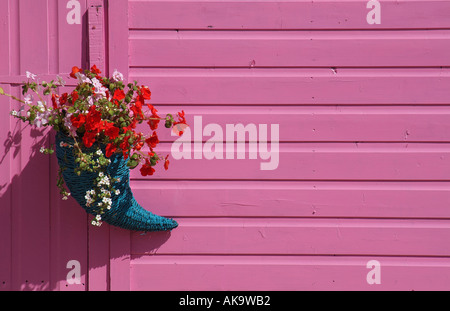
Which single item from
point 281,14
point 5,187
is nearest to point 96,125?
point 5,187

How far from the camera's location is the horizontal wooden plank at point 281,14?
79.6 inches

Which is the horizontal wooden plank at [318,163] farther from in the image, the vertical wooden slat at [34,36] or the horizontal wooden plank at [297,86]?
the vertical wooden slat at [34,36]

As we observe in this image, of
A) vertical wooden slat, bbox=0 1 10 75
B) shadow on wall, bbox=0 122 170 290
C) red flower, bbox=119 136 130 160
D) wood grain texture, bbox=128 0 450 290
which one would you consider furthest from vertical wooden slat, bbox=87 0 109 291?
red flower, bbox=119 136 130 160

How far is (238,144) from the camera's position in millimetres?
2055

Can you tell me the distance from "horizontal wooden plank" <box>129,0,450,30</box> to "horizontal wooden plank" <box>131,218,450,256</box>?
97 centimetres

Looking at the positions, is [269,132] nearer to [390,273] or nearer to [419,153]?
[419,153]

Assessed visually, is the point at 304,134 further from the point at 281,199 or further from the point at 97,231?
the point at 97,231

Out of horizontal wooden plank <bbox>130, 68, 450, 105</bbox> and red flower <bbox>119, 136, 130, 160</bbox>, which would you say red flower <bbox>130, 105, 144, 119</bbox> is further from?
horizontal wooden plank <bbox>130, 68, 450, 105</bbox>

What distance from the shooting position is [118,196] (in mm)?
1838

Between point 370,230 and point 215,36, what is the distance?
1234 mm

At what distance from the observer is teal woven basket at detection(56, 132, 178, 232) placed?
1.75 metres

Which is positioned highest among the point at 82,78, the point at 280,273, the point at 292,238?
the point at 82,78

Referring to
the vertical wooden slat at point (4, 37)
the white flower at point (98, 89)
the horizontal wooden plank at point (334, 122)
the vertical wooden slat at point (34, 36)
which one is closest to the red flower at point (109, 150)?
the white flower at point (98, 89)

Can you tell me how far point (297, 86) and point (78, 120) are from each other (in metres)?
1.05
